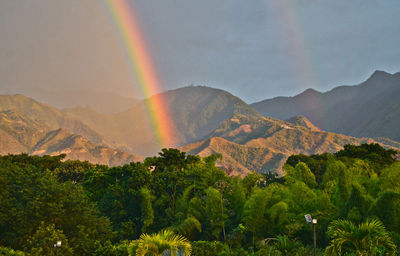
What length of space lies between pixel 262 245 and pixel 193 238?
692 centimetres

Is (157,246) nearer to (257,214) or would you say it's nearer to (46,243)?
(46,243)

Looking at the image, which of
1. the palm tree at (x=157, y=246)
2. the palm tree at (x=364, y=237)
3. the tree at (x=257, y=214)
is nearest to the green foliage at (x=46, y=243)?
the palm tree at (x=157, y=246)

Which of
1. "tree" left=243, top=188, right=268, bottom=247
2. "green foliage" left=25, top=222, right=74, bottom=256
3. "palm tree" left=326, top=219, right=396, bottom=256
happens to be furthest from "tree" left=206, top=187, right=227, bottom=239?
"palm tree" left=326, top=219, right=396, bottom=256

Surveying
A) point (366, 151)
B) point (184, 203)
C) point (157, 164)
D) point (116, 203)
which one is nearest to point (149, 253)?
point (184, 203)

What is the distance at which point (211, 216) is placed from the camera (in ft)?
71.2

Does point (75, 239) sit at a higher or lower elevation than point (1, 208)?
lower

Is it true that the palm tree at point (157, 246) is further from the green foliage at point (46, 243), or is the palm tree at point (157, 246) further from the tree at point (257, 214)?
the tree at point (257, 214)

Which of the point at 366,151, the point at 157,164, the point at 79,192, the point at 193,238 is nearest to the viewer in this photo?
the point at 79,192

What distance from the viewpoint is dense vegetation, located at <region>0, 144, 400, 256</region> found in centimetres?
1298

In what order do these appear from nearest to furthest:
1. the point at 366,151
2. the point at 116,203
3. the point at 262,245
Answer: the point at 262,245
the point at 116,203
the point at 366,151

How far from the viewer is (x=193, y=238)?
72.0 feet

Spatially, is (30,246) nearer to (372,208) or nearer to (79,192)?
(79,192)

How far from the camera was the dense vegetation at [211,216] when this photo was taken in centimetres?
1298

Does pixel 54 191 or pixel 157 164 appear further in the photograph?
pixel 157 164
